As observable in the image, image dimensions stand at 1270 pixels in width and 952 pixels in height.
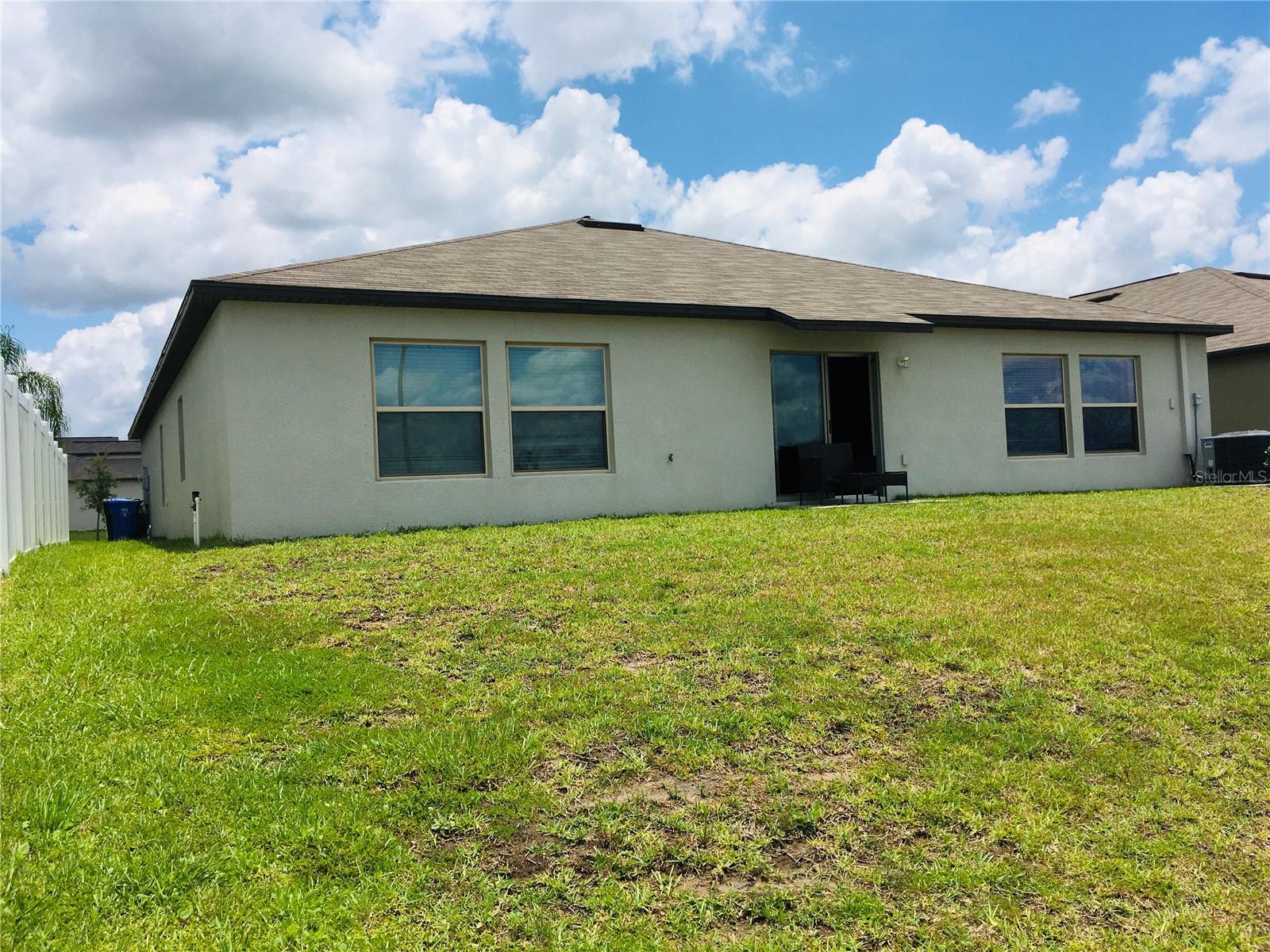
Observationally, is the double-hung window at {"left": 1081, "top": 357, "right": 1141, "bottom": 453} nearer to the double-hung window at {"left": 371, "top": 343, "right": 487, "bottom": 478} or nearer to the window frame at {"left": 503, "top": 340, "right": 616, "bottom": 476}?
the window frame at {"left": 503, "top": 340, "right": 616, "bottom": 476}

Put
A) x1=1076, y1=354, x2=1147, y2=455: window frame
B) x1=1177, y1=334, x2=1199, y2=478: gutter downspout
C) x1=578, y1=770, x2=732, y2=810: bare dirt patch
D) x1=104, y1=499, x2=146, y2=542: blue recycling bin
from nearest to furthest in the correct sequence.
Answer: x1=578, y1=770, x2=732, y2=810: bare dirt patch → x1=1076, y1=354, x2=1147, y2=455: window frame → x1=1177, y1=334, x2=1199, y2=478: gutter downspout → x1=104, y1=499, x2=146, y2=542: blue recycling bin

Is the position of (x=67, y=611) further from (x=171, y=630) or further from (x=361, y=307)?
(x=361, y=307)

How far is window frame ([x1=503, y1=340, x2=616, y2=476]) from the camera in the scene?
12203 mm

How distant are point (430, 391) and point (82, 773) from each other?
8.24 meters

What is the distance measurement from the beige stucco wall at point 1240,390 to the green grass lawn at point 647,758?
1339 cm

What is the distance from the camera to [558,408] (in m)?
12.6

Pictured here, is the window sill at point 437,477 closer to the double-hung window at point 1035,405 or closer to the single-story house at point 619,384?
the single-story house at point 619,384

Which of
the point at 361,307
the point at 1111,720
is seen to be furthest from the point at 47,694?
the point at 361,307

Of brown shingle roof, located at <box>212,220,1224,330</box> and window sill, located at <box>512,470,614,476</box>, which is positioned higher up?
brown shingle roof, located at <box>212,220,1224,330</box>

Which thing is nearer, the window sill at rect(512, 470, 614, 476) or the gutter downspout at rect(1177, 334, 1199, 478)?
the window sill at rect(512, 470, 614, 476)

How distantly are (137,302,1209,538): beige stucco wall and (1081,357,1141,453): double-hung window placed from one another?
252mm

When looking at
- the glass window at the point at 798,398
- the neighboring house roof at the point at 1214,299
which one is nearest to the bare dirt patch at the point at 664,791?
the glass window at the point at 798,398

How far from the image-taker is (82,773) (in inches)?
157

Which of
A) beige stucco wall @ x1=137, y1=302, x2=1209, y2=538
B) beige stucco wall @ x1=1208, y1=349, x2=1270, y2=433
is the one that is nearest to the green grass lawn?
beige stucco wall @ x1=137, y1=302, x2=1209, y2=538
